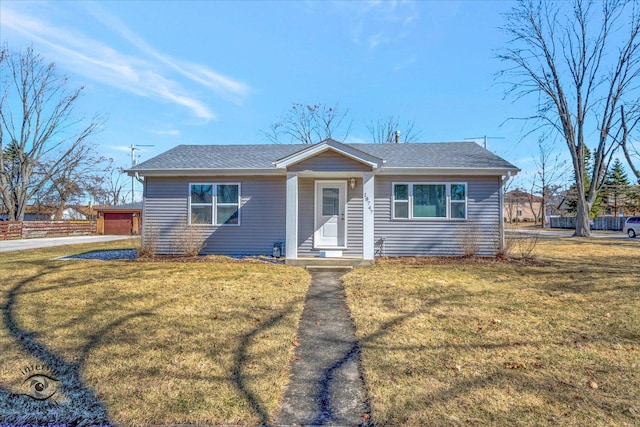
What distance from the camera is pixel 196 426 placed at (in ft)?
8.09

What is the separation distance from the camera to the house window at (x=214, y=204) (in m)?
11.4

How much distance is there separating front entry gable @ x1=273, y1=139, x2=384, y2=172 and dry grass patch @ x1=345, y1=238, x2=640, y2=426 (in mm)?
3471

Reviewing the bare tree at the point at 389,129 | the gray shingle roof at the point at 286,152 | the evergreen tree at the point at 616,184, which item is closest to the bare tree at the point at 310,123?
the bare tree at the point at 389,129

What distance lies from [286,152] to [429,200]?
5.92 meters

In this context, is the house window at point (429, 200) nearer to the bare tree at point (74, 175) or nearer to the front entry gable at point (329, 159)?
the front entry gable at point (329, 159)

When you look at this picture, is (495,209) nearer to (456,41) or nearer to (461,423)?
(456,41)

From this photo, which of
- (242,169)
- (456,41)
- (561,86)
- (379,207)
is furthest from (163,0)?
(561,86)

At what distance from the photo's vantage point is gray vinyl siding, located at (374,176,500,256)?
10.9 meters

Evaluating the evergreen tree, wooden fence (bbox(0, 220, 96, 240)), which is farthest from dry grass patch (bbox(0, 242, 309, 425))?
the evergreen tree

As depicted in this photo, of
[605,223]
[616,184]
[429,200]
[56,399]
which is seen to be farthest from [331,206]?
[616,184]

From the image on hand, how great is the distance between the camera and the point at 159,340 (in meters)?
4.07

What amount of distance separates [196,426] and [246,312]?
280 cm

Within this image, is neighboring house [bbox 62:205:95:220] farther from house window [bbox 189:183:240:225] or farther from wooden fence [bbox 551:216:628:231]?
wooden fence [bbox 551:216:628:231]

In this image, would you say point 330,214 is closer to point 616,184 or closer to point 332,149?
point 332,149
